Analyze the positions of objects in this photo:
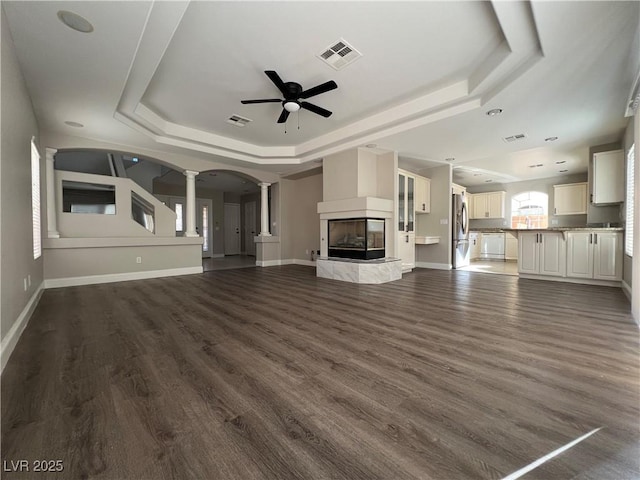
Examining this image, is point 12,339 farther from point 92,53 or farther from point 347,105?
point 347,105

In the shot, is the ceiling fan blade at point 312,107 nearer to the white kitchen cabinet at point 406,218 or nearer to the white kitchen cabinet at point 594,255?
the white kitchen cabinet at point 406,218

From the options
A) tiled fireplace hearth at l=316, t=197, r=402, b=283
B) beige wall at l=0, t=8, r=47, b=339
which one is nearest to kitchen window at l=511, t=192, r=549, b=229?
tiled fireplace hearth at l=316, t=197, r=402, b=283

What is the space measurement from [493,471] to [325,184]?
222 inches

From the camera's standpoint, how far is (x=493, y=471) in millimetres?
1072

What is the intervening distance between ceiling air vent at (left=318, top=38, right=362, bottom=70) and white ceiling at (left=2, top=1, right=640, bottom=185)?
0.28ft

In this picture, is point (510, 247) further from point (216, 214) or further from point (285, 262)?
point (216, 214)

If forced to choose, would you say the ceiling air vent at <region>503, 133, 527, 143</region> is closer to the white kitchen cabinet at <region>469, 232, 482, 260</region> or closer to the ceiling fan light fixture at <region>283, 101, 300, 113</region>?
the ceiling fan light fixture at <region>283, 101, 300, 113</region>

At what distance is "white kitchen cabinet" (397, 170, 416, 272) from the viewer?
6207mm

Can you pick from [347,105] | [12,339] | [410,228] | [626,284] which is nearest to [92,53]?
[12,339]

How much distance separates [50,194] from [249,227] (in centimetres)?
690

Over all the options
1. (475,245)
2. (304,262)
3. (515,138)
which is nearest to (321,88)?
(515,138)

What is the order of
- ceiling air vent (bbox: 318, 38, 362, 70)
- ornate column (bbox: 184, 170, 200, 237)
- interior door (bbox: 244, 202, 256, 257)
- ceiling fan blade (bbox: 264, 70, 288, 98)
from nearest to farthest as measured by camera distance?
ceiling air vent (bbox: 318, 38, 362, 70) → ceiling fan blade (bbox: 264, 70, 288, 98) → ornate column (bbox: 184, 170, 200, 237) → interior door (bbox: 244, 202, 256, 257)

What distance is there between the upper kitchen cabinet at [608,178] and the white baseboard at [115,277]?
8.04m

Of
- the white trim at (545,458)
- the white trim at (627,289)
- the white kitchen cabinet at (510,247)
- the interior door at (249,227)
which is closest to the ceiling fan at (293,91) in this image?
the white trim at (545,458)
